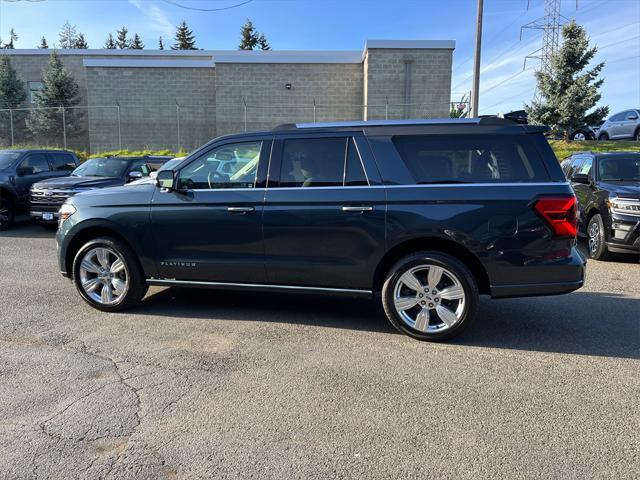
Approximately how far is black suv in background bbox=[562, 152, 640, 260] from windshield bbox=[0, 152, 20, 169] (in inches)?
493

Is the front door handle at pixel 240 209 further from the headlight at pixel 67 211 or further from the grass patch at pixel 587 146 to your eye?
the grass patch at pixel 587 146

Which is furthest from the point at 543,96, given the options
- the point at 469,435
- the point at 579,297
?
the point at 469,435

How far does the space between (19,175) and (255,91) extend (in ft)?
Answer: 62.0

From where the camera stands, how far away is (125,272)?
5.39m

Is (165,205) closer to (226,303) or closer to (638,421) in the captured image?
(226,303)

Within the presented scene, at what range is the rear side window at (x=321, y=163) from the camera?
15.5 ft

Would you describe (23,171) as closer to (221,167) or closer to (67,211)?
(67,211)

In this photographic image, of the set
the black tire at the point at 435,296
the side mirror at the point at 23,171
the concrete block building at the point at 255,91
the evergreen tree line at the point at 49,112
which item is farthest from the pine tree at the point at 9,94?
the black tire at the point at 435,296

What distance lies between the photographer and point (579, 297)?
615 cm

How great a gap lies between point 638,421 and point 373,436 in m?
1.76

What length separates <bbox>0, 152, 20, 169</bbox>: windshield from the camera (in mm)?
11828

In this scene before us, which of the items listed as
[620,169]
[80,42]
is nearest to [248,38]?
[80,42]

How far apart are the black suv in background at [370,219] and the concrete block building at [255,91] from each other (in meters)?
21.8

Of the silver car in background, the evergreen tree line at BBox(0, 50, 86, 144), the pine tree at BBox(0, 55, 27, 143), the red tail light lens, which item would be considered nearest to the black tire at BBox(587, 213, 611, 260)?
the red tail light lens
